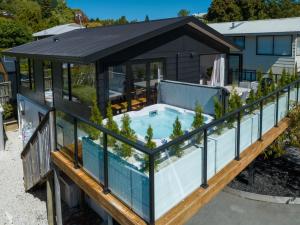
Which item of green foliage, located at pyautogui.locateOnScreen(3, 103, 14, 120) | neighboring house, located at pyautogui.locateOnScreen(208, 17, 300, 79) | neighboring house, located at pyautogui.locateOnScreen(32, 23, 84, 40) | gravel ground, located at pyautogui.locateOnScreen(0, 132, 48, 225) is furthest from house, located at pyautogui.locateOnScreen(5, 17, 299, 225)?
neighboring house, located at pyautogui.locateOnScreen(32, 23, 84, 40)

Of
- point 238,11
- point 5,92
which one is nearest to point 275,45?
point 5,92

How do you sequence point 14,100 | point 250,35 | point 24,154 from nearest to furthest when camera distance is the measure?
1. point 24,154
2. point 14,100
3. point 250,35

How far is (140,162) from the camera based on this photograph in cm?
421

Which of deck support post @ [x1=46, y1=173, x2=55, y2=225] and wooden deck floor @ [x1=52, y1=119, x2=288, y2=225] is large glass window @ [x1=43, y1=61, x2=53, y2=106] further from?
wooden deck floor @ [x1=52, y1=119, x2=288, y2=225]

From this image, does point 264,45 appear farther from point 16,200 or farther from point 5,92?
point 16,200

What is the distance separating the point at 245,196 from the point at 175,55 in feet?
16.2

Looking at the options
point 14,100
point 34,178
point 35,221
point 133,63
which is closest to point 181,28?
point 133,63

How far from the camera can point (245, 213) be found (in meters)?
7.69

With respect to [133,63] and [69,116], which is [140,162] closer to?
[69,116]

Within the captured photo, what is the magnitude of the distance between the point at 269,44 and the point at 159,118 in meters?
13.5

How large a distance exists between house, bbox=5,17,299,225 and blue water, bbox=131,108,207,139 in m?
0.03

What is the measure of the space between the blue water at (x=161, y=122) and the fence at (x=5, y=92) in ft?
31.8

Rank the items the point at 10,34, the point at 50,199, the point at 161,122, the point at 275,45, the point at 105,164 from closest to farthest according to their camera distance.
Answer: the point at 105,164
the point at 50,199
the point at 161,122
the point at 275,45
the point at 10,34

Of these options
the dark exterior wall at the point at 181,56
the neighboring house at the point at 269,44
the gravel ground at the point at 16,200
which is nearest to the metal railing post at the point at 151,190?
the gravel ground at the point at 16,200
